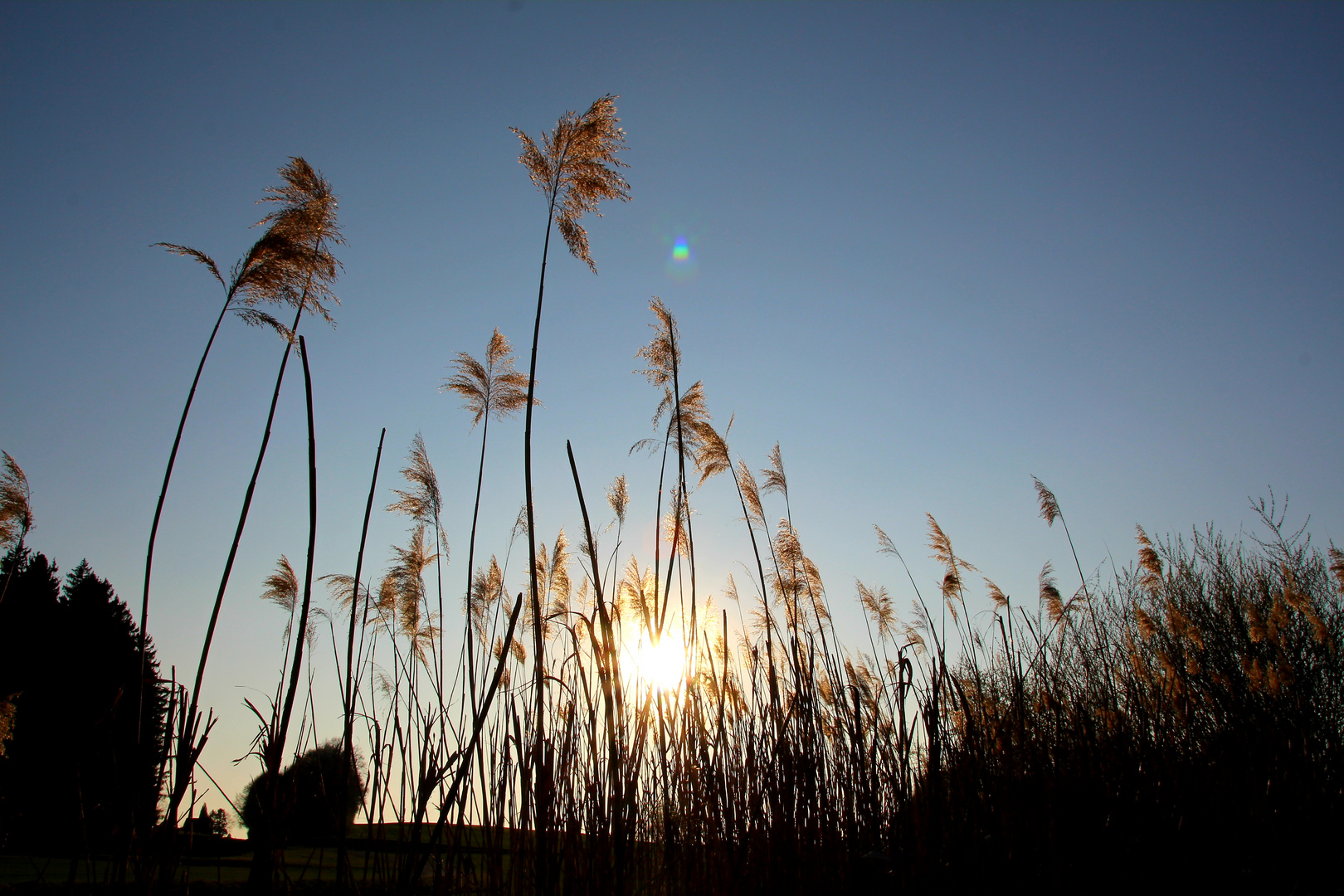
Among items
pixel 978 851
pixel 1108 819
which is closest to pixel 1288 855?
pixel 1108 819

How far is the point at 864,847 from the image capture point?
2.20m

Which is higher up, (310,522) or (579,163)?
(579,163)

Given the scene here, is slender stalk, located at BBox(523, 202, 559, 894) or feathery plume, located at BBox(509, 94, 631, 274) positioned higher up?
feathery plume, located at BBox(509, 94, 631, 274)

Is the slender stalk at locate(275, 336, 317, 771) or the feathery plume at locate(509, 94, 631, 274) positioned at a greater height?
the feathery plume at locate(509, 94, 631, 274)

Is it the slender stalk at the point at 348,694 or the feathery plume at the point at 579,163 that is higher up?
the feathery plume at the point at 579,163

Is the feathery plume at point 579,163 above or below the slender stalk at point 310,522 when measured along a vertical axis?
above

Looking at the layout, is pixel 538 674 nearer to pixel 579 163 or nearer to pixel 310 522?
pixel 310 522

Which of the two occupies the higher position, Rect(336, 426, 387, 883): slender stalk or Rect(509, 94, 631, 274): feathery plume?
Rect(509, 94, 631, 274): feathery plume

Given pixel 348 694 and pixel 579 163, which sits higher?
pixel 579 163

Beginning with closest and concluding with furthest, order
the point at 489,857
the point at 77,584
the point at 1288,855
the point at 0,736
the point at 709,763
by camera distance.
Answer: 1. the point at 489,857
2. the point at 709,763
3. the point at 1288,855
4. the point at 0,736
5. the point at 77,584

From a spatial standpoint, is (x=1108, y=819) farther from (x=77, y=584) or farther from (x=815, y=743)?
(x=77, y=584)

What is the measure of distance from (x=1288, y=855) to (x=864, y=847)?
1.86 meters

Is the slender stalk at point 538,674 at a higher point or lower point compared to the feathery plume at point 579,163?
lower

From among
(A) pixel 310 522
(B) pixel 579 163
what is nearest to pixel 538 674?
(A) pixel 310 522
